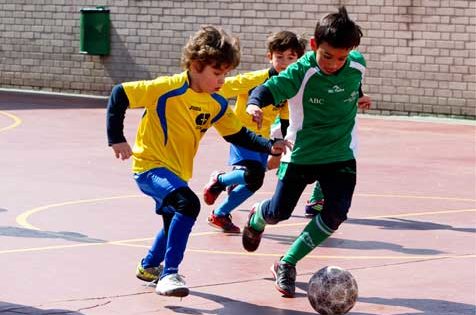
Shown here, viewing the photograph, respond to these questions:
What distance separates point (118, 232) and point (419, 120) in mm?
13669

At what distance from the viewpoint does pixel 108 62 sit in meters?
27.6

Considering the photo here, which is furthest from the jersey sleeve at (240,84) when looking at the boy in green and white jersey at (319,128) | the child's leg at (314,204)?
the boy in green and white jersey at (319,128)

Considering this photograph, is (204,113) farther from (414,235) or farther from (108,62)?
(108,62)

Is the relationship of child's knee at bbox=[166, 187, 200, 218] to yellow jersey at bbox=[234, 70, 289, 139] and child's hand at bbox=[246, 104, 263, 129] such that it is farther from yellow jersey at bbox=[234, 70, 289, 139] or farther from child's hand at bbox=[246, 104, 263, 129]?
yellow jersey at bbox=[234, 70, 289, 139]

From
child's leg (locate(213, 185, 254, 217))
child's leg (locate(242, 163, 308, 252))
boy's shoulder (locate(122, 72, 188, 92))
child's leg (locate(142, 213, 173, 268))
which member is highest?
boy's shoulder (locate(122, 72, 188, 92))

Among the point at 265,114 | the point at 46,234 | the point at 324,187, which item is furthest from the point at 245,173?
the point at 324,187

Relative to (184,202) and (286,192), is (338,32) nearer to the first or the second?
(286,192)

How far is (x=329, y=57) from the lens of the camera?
7688mm

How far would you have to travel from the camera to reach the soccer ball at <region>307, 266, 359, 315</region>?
23.3 feet

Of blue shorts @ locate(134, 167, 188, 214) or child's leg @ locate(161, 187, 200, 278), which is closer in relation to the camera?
child's leg @ locate(161, 187, 200, 278)

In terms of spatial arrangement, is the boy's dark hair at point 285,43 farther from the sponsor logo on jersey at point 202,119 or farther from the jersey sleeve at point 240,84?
the sponsor logo on jersey at point 202,119

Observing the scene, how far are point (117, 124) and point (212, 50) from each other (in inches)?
28.5

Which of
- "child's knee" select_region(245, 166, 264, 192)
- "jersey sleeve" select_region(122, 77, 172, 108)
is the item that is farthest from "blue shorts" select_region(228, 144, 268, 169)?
"jersey sleeve" select_region(122, 77, 172, 108)

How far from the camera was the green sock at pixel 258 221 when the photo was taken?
27.2 ft
